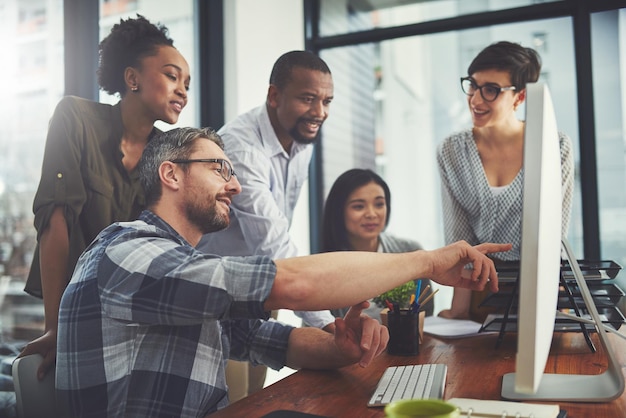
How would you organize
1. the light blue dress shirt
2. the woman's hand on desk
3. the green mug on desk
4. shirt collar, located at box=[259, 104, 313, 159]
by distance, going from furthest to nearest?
1. shirt collar, located at box=[259, 104, 313, 159]
2. the light blue dress shirt
3. the woman's hand on desk
4. the green mug on desk

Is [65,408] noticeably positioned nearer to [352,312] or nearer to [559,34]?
[352,312]

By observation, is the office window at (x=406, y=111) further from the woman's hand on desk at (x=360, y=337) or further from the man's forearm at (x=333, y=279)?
the man's forearm at (x=333, y=279)

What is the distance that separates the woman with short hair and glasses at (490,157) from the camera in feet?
7.47

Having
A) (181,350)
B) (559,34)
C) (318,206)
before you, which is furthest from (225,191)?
(559,34)

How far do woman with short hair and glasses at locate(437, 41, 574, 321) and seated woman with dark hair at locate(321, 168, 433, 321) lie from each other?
0.39m

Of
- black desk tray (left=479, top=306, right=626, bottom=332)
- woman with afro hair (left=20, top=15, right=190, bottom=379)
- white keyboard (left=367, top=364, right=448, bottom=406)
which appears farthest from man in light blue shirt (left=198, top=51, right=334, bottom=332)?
white keyboard (left=367, top=364, right=448, bottom=406)

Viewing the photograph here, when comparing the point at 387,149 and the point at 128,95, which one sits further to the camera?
the point at 387,149

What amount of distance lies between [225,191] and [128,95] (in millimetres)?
573

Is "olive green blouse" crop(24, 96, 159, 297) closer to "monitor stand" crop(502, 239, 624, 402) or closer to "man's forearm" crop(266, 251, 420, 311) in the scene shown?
"man's forearm" crop(266, 251, 420, 311)

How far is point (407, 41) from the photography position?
10.3 feet

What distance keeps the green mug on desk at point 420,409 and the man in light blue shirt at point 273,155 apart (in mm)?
1351

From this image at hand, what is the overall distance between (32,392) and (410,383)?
0.82 meters

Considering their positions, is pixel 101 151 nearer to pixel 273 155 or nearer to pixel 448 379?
pixel 273 155

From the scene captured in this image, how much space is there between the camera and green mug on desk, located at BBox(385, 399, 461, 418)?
26.3 inches
